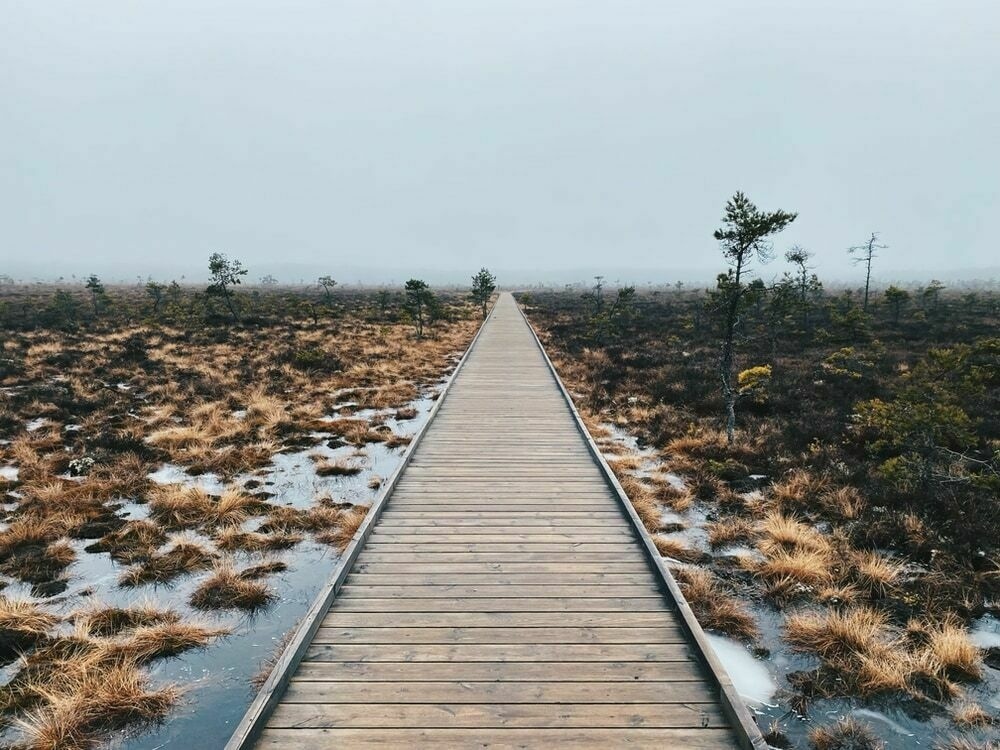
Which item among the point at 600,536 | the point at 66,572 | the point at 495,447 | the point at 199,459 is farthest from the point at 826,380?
the point at 66,572

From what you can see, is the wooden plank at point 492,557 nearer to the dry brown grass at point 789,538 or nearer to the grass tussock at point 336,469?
the dry brown grass at point 789,538

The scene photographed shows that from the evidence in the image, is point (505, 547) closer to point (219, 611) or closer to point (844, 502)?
point (219, 611)

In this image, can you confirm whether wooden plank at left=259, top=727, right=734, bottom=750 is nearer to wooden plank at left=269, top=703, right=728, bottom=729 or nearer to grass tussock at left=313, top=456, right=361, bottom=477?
wooden plank at left=269, top=703, right=728, bottom=729

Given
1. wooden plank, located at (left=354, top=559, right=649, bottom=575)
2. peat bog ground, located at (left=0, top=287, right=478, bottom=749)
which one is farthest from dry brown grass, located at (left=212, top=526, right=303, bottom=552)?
wooden plank, located at (left=354, top=559, right=649, bottom=575)

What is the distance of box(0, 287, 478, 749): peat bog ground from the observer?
14.3ft

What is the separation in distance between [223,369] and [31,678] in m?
15.2

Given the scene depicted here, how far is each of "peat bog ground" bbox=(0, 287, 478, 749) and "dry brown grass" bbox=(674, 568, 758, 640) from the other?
436 centimetres

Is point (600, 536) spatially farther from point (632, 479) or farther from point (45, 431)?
point (45, 431)

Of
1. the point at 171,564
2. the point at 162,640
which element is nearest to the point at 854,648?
the point at 162,640

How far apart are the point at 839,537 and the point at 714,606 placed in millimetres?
2821

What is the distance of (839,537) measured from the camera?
701cm

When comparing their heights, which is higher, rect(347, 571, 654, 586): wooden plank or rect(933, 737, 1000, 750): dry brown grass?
rect(347, 571, 654, 586): wooden plank

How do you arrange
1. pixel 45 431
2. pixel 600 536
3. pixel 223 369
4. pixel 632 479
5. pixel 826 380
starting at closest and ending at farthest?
pixel 600 536 < pixel 632 479 < pixel 45 431 < pixel 826 380 < pixel 223 369

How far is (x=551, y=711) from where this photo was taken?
353 cm
